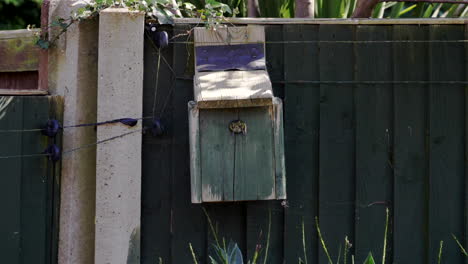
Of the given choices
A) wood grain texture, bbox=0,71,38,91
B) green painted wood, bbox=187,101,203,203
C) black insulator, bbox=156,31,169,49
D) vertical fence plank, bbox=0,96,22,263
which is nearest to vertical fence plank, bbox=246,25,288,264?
green painted wood, bbox=187,101,203,203

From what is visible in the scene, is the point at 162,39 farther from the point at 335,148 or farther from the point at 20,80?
the point at 335,148

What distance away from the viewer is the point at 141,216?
3.49m

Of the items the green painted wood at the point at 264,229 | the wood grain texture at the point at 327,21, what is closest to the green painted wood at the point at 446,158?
the wood grain texture at the point at 327,21

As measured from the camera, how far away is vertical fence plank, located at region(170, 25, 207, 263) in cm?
349

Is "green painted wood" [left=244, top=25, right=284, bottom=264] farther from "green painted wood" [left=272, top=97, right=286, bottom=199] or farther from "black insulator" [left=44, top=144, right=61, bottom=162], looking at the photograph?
"black insulator" [left=44, top=144, right=61, bottom=162]

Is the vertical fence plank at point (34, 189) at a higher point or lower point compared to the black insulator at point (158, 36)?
lower

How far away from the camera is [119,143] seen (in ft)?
11.4

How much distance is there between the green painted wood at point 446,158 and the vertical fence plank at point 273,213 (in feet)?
2.51

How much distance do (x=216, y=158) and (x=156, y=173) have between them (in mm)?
430

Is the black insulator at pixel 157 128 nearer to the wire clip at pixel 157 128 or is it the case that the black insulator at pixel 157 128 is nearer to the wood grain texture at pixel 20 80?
the wire clip at pixel 157 128

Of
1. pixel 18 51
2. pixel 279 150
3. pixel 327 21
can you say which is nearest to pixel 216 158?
pixel 279 150

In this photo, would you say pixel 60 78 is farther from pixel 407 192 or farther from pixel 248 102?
pixel 407 192

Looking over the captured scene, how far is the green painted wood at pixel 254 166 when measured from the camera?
10.6ft

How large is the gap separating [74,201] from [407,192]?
168cm
